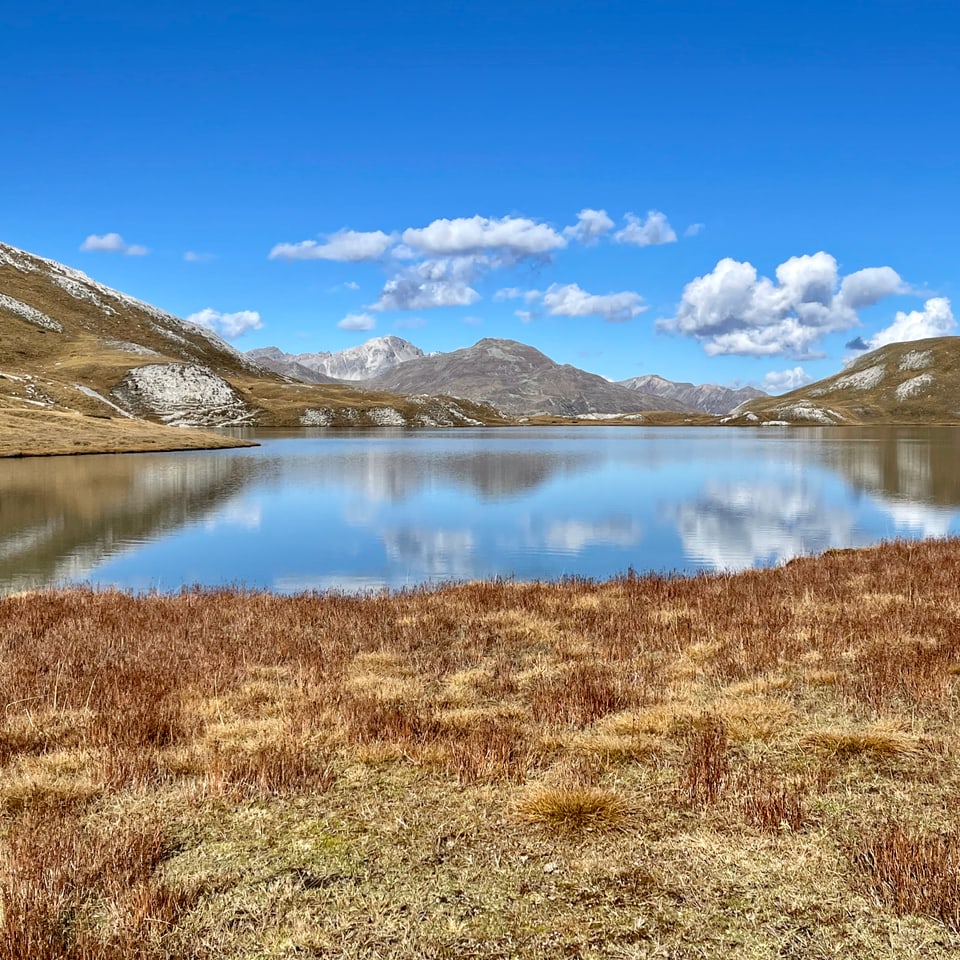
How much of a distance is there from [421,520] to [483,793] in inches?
1231

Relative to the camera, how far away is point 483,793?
7.20 metres

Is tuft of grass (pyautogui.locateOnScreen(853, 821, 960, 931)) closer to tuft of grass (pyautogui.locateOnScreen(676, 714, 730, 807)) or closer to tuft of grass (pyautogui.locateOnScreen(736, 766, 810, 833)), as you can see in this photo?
tuft of grass (pyautogui.locateOnScreen(736, 766, 810, 833))

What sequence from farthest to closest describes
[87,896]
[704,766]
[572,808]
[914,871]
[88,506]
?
1. [88,506]
2. [704,766]
3. [572,808]
4. [914,871]
5. [87,896]

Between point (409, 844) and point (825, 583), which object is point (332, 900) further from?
point (825, 583)

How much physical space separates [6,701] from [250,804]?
17.2ft

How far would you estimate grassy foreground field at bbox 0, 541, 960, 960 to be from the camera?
5109 mm

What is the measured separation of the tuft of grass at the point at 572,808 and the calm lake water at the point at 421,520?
56.2ft

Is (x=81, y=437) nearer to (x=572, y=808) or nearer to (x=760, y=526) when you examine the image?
(x=760, y=526)

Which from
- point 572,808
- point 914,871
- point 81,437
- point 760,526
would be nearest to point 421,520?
point 760,526

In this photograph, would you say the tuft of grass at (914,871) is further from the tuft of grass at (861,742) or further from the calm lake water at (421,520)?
the calm lake water at (421,520)

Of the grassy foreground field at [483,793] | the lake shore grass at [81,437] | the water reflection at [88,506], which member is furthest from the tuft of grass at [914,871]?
the lake shore grass at [81,437]

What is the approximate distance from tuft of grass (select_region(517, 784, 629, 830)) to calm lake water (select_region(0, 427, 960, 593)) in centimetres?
1712

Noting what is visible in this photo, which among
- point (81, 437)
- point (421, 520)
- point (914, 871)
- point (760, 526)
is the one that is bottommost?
point (760, 526)

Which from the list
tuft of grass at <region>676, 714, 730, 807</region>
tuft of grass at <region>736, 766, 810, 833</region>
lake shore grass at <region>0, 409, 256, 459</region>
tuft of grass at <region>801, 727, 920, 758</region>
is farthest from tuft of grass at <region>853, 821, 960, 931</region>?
lake shore grass at <region>0, 409, 256, 459</region>
